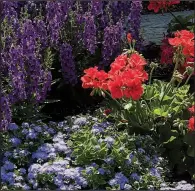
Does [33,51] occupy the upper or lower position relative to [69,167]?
upper

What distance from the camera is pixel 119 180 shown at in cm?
328

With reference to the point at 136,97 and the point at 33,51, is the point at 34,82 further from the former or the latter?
the point at 136,97

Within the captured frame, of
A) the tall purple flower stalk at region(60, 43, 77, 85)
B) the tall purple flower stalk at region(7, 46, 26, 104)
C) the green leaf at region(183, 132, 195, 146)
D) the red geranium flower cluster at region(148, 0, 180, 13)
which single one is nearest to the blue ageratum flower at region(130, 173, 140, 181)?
the green leaf at region(183, 132, 195, 146)

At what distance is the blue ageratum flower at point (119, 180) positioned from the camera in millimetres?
3256

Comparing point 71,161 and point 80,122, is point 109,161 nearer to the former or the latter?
point 71,161

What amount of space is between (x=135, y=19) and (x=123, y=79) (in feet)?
4.35

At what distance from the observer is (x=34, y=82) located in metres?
4.06

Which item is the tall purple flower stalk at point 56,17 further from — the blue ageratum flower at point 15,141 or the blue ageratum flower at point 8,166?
the blue ageratum flower at point 8,166

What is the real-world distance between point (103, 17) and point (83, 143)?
1.64 meters

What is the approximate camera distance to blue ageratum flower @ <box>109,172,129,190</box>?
3.26 meters

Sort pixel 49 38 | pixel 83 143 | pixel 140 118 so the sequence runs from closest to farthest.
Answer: pixel 83 143 → pixel 140 118 → pixel 49 38

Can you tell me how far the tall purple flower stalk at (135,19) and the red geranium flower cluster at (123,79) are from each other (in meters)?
0.89

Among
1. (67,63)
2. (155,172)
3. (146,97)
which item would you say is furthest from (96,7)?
(155,172)

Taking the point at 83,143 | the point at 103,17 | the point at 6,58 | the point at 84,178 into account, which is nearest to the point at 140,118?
the point at 83,143
